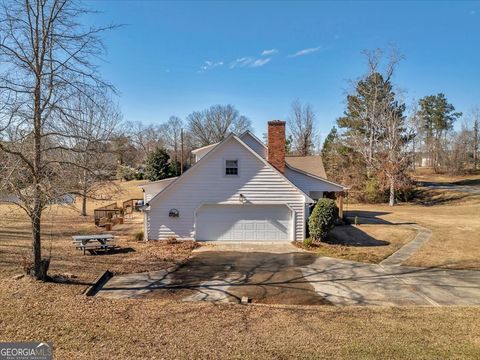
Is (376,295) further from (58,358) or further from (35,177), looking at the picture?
(35,177)

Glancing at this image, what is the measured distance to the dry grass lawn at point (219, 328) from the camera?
21.0ft

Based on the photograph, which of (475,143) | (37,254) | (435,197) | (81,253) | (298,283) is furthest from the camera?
(475,143)

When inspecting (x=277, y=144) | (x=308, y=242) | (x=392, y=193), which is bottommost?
(x=308, y=242)

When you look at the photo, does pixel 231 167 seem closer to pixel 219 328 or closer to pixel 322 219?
pixel 322 219

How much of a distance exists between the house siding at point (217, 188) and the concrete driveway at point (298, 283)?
3.64 m

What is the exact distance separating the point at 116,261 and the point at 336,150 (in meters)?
39.1

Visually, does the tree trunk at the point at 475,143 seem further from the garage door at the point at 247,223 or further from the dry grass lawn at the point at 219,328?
the dry grass lawn at the point at 219,328

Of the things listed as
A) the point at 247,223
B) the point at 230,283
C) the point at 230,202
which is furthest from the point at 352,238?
the point at 230,283

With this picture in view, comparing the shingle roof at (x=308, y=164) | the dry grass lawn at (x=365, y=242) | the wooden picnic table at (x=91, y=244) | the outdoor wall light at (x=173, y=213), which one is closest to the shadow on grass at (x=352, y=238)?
the dry grass lawn at (x=365, y=242)

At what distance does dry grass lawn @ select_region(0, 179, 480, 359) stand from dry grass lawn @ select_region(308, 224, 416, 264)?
6.68 m

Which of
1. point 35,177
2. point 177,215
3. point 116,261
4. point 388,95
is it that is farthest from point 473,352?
point 388,95

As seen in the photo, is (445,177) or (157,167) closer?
(157,167)

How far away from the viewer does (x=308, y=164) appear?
2519cm

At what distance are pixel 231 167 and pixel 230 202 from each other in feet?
6.31
